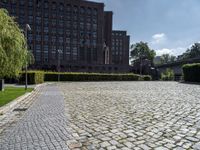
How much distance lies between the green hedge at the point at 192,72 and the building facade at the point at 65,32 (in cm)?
6763

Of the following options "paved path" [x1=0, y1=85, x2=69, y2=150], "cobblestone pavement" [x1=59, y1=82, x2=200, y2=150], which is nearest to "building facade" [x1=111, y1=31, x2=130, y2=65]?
"cobblestone pavement" [x1=59, y1=82, x2=200, y2=150]

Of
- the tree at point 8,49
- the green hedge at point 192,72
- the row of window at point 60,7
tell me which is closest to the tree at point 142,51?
the row of window at point 60,7

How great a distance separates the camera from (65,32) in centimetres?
11912

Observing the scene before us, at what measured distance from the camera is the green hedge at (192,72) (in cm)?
3844

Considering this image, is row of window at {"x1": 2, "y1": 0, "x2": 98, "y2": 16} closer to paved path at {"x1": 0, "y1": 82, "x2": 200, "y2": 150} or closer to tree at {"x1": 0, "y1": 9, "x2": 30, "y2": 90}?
tree at {"x1": 0, "y1": 9, "x2": 30, "y2": 90}

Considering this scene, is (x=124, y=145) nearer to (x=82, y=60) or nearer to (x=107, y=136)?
(x=107, y=136)

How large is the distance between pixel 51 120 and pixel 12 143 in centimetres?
274

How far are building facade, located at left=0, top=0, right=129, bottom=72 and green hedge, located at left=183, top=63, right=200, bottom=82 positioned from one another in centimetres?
6763

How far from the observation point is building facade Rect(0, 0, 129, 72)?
112 meters

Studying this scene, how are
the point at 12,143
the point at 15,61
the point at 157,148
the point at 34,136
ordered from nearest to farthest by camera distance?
the point at 157,148 < the point at 12,143 < the point at 34,136 < the point at 15,61

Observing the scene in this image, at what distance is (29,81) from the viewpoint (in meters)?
33.0

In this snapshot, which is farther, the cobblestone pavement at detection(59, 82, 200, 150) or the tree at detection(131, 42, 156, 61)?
the tree at detection(131, 42, 156, 61)

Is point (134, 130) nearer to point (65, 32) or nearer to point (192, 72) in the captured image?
point (192, 72)

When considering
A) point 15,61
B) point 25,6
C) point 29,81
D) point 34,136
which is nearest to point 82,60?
point 25,6
